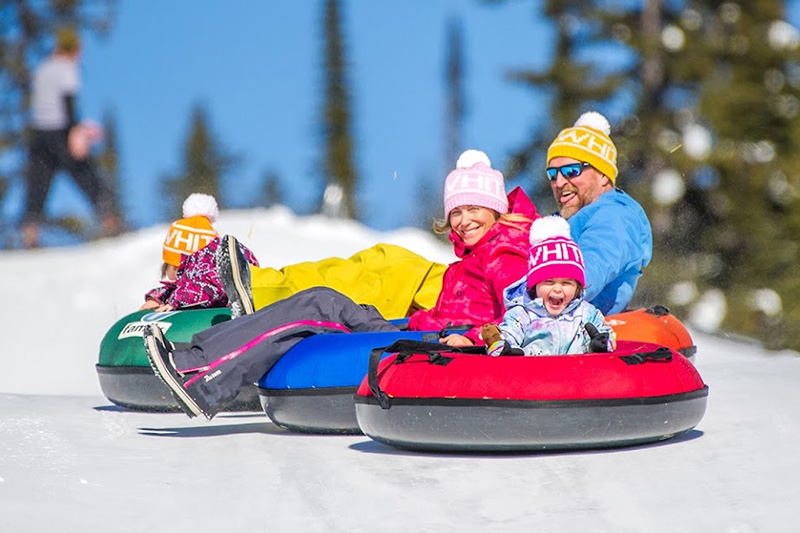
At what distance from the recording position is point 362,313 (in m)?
6.16

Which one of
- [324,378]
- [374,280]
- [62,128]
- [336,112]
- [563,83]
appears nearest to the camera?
[324,378]

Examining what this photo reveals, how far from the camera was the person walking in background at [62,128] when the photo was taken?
44.2ft

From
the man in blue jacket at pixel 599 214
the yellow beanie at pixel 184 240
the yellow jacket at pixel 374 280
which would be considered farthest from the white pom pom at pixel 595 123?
the yellow beanie at pixel 184 240

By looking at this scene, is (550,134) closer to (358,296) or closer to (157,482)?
(358,296)

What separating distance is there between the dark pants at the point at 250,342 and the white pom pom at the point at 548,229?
1.20 metres

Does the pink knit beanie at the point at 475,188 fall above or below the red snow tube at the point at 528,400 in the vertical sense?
above

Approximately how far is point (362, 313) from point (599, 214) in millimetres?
1217

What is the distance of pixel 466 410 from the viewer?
4.75 meters

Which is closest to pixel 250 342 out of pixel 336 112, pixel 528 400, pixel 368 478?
pixel 368 478

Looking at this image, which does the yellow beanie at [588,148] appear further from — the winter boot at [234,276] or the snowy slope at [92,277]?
the snowy slope at [92,277]

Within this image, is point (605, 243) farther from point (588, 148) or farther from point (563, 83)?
point (563, 83)

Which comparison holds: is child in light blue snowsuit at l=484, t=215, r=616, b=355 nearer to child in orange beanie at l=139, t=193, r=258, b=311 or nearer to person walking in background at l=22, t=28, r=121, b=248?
child in orange beanie at l=139, t=193, r=258, b=311

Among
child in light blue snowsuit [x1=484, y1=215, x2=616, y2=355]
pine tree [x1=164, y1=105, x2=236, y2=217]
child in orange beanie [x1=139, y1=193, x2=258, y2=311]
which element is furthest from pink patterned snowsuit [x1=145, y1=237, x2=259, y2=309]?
pine tree [x1=164, y1=105, x2=236, y2=217]

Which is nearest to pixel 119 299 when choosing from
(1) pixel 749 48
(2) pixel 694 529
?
(2) pixel 694 529
